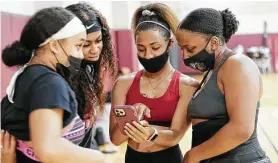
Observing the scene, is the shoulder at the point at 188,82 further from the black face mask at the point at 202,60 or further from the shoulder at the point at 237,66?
the shoulder at the point at 237,66

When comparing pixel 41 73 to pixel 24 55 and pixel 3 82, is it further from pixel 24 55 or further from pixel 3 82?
pixel 3 82

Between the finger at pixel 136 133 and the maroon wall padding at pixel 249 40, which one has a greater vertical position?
the finger at pixel 136 133

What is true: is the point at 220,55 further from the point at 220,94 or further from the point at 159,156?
the point at 159,156

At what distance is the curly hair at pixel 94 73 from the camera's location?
1537 mm

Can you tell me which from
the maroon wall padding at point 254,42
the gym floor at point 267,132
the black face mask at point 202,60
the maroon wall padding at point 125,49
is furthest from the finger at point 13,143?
the maroon wall padding at point 254,42

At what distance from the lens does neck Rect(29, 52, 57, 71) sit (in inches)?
43.5

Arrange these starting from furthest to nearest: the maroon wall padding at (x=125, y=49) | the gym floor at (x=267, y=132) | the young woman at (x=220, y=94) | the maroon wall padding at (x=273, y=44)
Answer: the maroon wall padding at (x=273, y=44) → the maroon wall padding at (x=125, y=49) → the gym floor at (x=267, y=132) → the young woman at (x=220, y=94)

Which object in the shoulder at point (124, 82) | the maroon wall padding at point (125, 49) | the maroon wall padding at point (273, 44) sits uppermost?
the shoulder at point (124, 82)

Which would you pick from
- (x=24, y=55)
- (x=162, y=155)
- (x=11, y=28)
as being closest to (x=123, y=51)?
(x=11, y=28)

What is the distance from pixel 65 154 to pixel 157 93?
843 millimetres

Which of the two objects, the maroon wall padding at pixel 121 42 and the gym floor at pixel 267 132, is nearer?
the maroon wall padding at pixel 121 42

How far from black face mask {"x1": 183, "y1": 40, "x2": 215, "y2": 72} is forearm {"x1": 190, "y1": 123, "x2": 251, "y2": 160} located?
0.32 meters

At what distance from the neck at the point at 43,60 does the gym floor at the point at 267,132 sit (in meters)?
3.06

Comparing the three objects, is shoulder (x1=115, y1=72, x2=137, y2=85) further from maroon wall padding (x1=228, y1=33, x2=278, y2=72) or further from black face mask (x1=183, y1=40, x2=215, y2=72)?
maroon wall padding (x1=228, y1=33, x2=278, y2=72)
